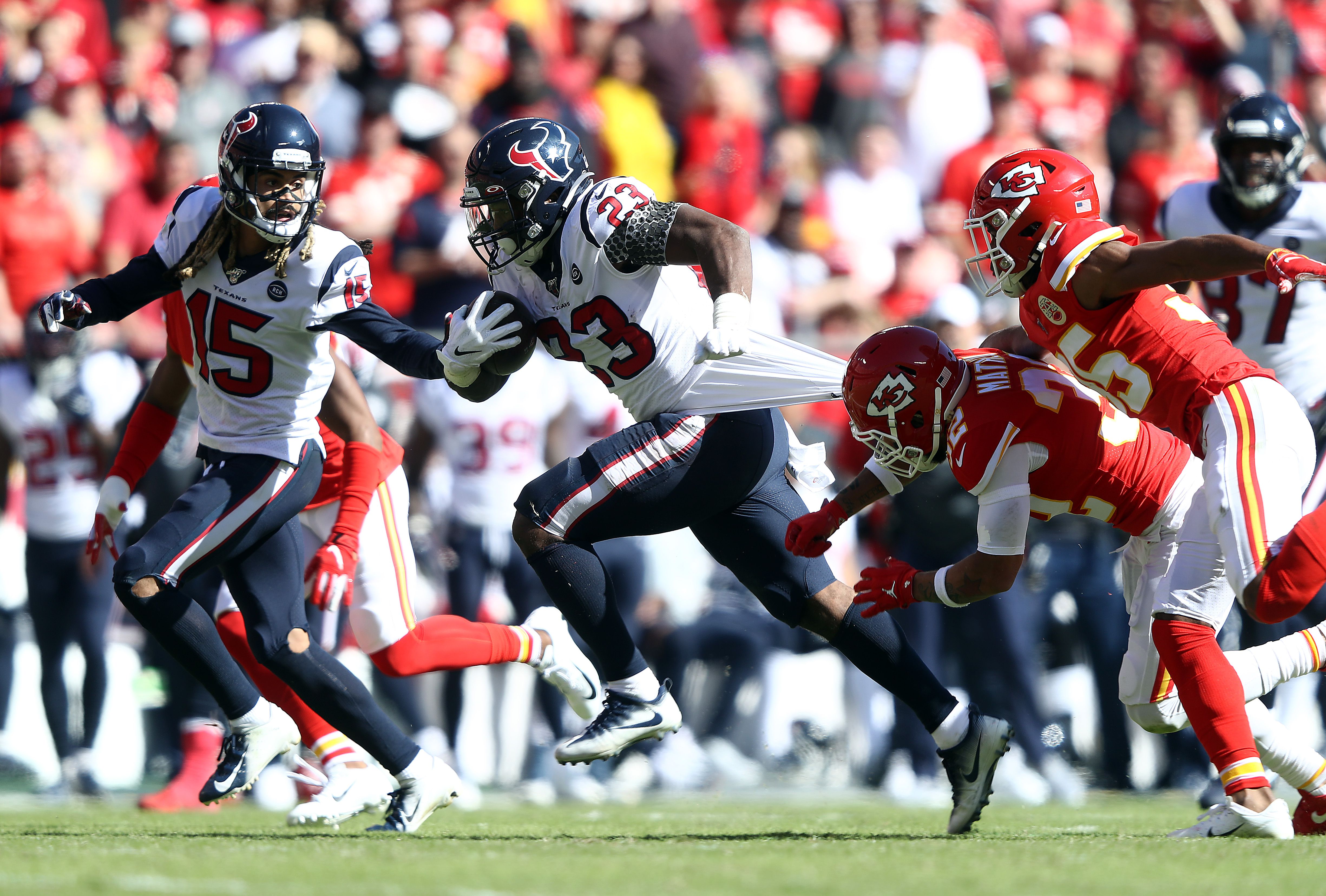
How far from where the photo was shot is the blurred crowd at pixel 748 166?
788cm

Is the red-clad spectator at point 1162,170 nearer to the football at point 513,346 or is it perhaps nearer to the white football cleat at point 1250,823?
the white football cleat at point 1250,823

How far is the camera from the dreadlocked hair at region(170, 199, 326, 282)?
17.2ft

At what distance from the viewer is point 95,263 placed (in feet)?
30.7

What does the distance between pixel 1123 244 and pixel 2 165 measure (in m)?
7.11

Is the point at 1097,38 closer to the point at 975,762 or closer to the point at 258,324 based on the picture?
the point at 975,762

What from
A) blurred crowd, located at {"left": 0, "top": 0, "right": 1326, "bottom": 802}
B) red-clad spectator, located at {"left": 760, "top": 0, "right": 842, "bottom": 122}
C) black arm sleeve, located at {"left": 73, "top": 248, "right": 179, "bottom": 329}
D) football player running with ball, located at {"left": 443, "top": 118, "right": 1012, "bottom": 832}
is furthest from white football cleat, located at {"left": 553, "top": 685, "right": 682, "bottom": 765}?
red-clad spectator, located at {"left": 760, "top": 0, "right": 842, "bottom": 122}

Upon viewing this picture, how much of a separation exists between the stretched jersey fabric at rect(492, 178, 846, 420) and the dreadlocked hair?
2.22 feet

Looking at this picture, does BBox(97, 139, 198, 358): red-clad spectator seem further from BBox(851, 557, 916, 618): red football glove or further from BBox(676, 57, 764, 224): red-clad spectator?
BBox(851, 557, 916, 618): red football glove

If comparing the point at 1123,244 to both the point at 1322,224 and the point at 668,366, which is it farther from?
the point at 1322,224

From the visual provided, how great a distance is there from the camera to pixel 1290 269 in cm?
423

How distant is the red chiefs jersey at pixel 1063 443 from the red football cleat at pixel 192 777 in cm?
353

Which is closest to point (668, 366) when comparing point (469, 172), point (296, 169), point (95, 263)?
point (469, 172)

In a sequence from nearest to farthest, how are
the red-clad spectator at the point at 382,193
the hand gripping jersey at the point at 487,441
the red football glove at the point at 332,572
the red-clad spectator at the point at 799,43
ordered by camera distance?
the red football glove at the point at 332,572
the hand gripping jersey at the point at 487,441
the red-clad spectator at the point at 382,193
the red-clad spectator at the point at 799,43

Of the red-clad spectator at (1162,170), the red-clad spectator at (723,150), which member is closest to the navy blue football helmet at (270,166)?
the red-clad spectator at (723,150)
